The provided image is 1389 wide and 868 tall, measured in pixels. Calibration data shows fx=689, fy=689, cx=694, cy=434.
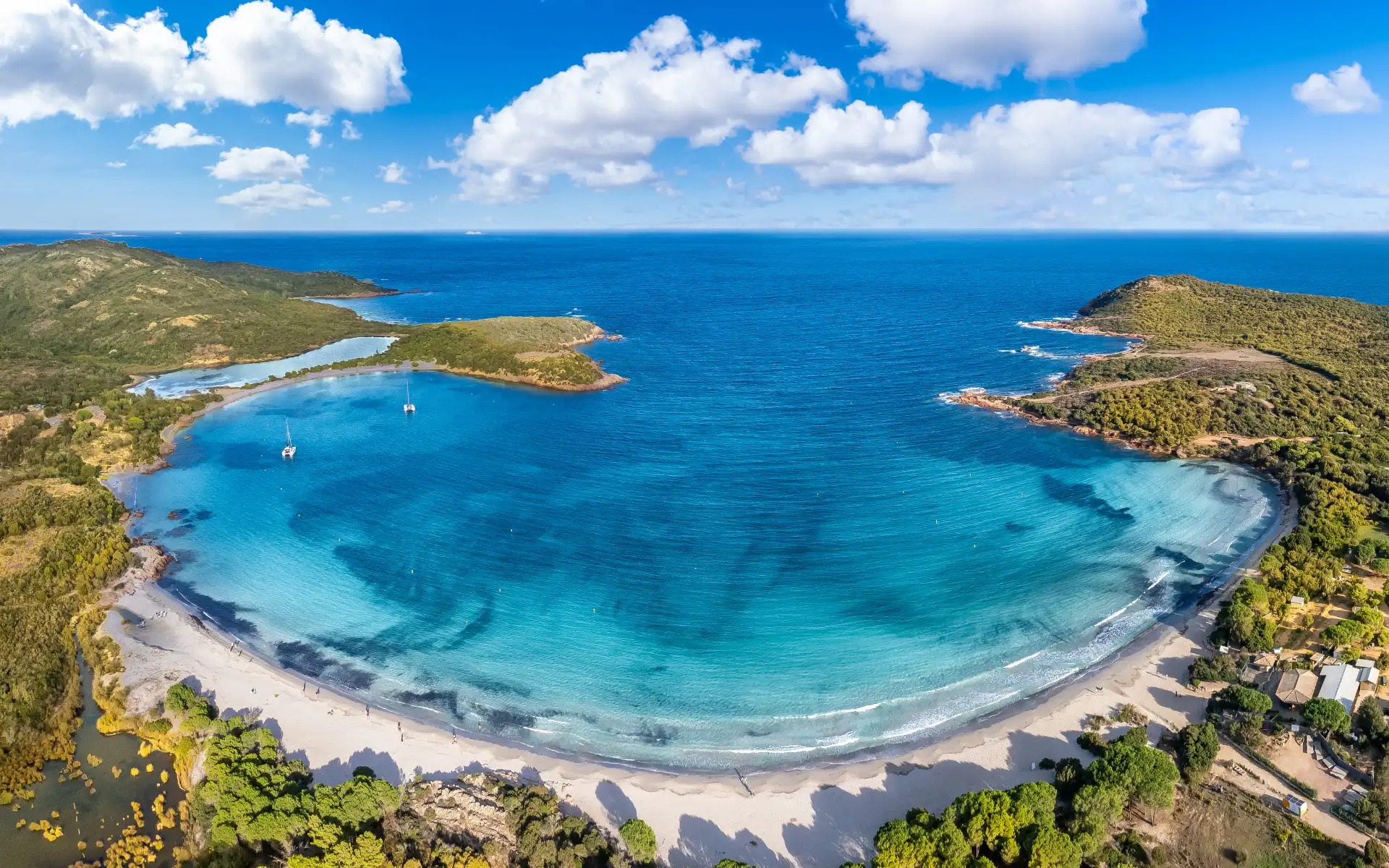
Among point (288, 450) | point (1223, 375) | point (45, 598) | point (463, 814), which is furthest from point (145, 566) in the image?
point (1223, 375)

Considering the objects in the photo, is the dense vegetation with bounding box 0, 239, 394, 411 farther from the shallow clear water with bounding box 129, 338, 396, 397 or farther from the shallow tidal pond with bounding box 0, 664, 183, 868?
the shallow tidal pond with bounding box 0, 664, 183, 868

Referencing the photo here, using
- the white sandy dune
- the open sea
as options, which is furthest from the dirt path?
the open sea

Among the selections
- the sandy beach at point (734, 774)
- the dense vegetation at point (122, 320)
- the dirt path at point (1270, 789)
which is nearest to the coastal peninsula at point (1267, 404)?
the sandy beach at point (734, 774)

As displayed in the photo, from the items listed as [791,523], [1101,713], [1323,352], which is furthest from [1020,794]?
[1323,352]

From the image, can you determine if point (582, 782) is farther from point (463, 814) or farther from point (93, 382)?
point (93, 382)

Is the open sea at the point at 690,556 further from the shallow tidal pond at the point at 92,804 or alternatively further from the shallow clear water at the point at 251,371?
the shallow clear water at the point at 251,371

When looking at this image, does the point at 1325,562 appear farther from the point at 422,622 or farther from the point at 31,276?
the point at 31,276
